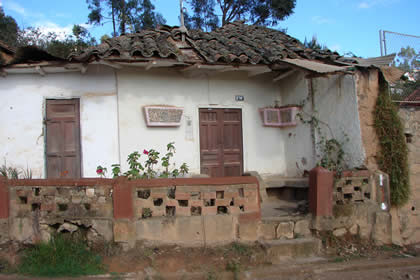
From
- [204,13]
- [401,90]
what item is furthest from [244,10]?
[401,90]

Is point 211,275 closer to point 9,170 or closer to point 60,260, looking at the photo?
point 60,260

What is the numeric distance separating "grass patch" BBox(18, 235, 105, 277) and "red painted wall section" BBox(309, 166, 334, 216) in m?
3.38

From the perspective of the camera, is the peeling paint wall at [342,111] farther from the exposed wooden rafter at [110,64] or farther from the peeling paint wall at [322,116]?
the exposed wooden rafter at [110,64]

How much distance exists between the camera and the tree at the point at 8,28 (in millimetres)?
15470

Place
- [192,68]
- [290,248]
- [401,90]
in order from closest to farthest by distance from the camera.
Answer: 1. [290,248]
2. [192,68]
3. [401,90]

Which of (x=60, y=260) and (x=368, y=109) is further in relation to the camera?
(x=368, y=109)

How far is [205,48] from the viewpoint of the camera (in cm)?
689

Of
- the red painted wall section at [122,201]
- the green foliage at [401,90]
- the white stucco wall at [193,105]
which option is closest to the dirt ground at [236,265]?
the red painted wall section at [122,201]

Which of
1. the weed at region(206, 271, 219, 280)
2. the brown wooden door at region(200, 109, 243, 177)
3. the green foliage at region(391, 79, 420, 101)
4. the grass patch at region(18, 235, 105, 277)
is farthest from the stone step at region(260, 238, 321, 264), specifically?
the green foliage at region(391, 79, 420, 101)

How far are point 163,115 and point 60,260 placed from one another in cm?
343

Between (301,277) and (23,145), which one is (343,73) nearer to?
(301,277)

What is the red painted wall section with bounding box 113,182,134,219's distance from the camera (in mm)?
4637

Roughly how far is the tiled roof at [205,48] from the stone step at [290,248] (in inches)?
136

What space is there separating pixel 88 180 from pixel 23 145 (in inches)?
99.1
